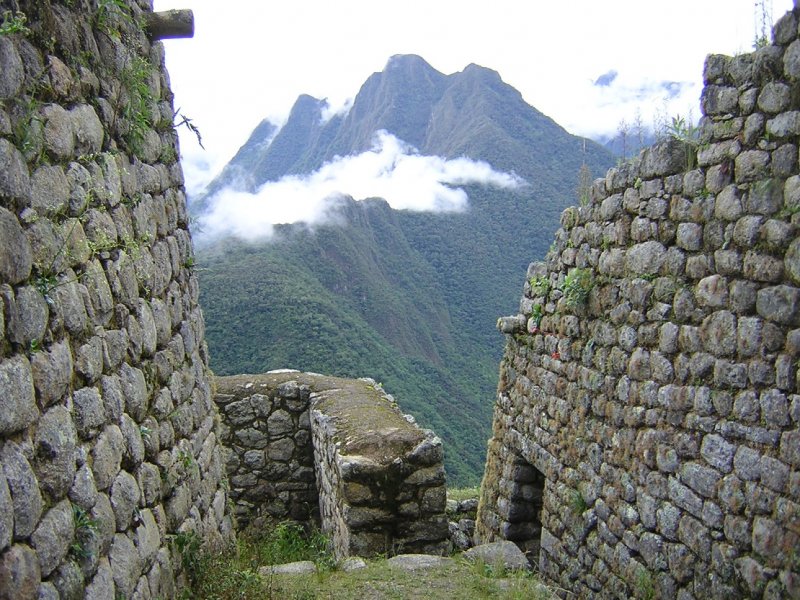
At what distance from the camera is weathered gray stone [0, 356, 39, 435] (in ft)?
6.24

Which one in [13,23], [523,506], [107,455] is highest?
[13,23]

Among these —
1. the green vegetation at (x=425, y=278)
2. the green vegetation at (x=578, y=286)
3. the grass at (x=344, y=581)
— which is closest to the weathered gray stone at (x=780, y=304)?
the green vegetation at (x=578, y=286)

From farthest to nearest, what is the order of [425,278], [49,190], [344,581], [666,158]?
[425,278] → [344,581] → [666,158] → [49,190]

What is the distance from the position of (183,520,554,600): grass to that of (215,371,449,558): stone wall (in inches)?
23.8

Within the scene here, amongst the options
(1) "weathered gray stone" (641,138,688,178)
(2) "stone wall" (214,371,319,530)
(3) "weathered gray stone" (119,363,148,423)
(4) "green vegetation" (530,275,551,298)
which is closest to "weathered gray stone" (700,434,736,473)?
(1) "weathered gray stone" (641,138,688,178)

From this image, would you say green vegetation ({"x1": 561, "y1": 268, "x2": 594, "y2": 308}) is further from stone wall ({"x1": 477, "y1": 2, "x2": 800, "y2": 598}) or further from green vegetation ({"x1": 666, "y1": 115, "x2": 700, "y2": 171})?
green vegetation ({"x1": 666, "y1": 115, "x2": 700, "y2": 171})

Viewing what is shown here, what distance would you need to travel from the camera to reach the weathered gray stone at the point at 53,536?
80.2 inches

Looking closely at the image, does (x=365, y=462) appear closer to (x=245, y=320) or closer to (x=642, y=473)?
(x=642, y=473)

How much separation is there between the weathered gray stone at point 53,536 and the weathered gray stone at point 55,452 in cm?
5

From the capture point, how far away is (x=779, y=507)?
3.26 m

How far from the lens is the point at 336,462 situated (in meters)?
6.42

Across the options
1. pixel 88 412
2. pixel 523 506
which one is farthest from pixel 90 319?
pixel 523 506

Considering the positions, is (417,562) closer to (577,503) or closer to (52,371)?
(577,503)

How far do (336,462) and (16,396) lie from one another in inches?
183
